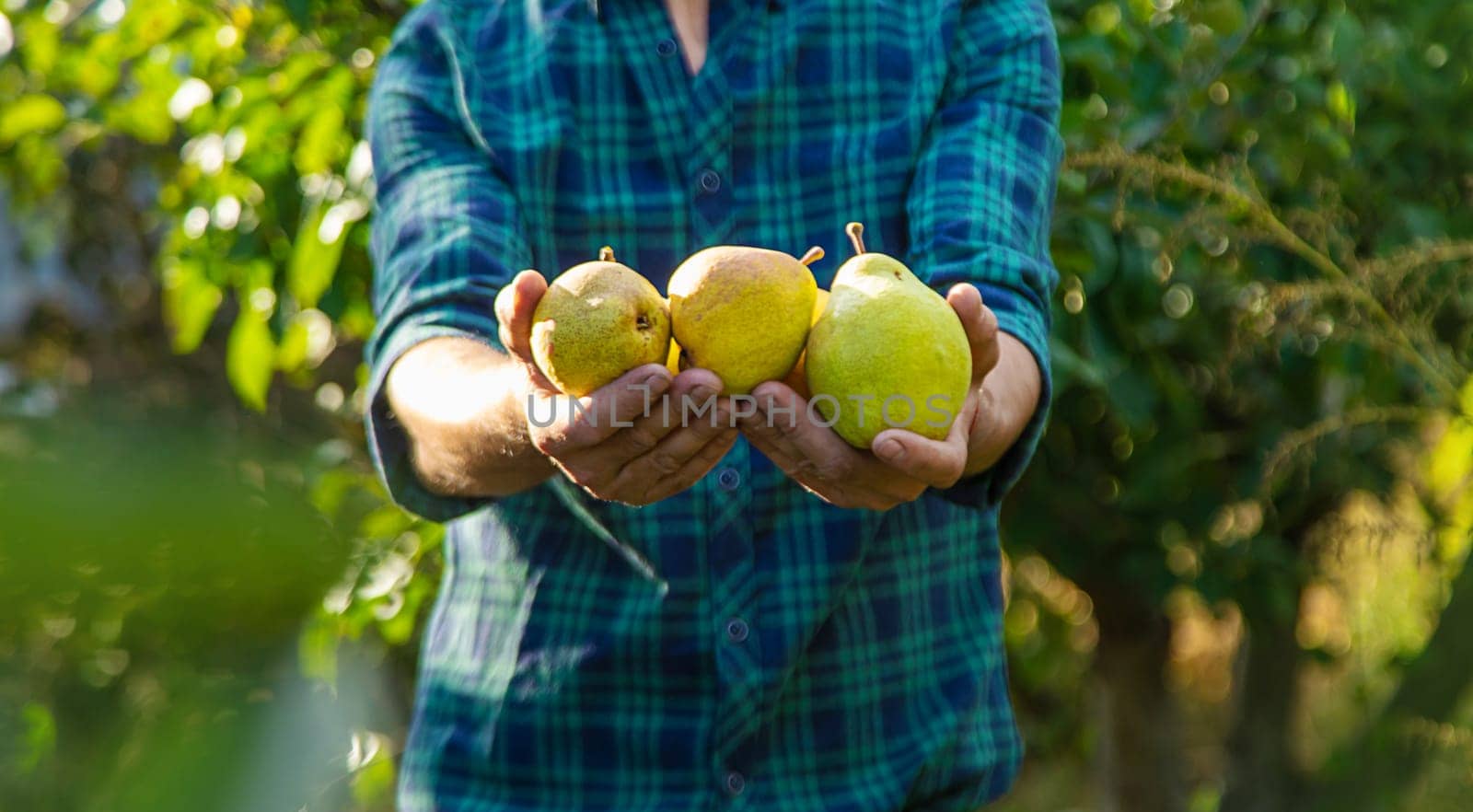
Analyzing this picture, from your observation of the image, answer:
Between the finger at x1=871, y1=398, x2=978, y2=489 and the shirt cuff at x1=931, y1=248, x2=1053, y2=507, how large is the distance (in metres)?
0.21

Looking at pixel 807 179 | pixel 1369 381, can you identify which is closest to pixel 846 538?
pixel 807 179

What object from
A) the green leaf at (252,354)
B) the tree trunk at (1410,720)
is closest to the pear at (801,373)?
the tree trunk at (1410,720)

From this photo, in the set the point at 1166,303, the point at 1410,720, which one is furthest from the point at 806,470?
the point at 1166,303

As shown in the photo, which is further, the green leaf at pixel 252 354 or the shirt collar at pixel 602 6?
the green leaf at pixel 252 354

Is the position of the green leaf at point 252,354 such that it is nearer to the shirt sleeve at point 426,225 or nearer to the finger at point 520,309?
the shirt sleeve at point 426,225

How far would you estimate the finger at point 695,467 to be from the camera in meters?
1.33

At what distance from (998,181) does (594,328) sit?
543 millimetres

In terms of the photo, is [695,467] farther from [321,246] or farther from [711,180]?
[321,246]

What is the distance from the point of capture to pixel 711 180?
1658 mm

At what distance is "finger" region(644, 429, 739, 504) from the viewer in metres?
1.33

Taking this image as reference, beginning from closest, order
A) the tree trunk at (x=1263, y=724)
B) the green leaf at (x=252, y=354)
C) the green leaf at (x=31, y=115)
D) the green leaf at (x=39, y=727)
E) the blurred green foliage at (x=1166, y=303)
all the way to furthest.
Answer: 1. the green leaf at (x=39, y=727)
2. the blurred green foliage at (x=1166, y=303)
3. the green leaf at (x=252, y=354)
4. the green leaf at (x=31, y=115)
5. the tree trunk at (x=1263, y=724)

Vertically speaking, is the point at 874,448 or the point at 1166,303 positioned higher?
the point at 874,448

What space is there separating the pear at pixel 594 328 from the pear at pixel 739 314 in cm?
4

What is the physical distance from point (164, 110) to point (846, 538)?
5.40 feet
